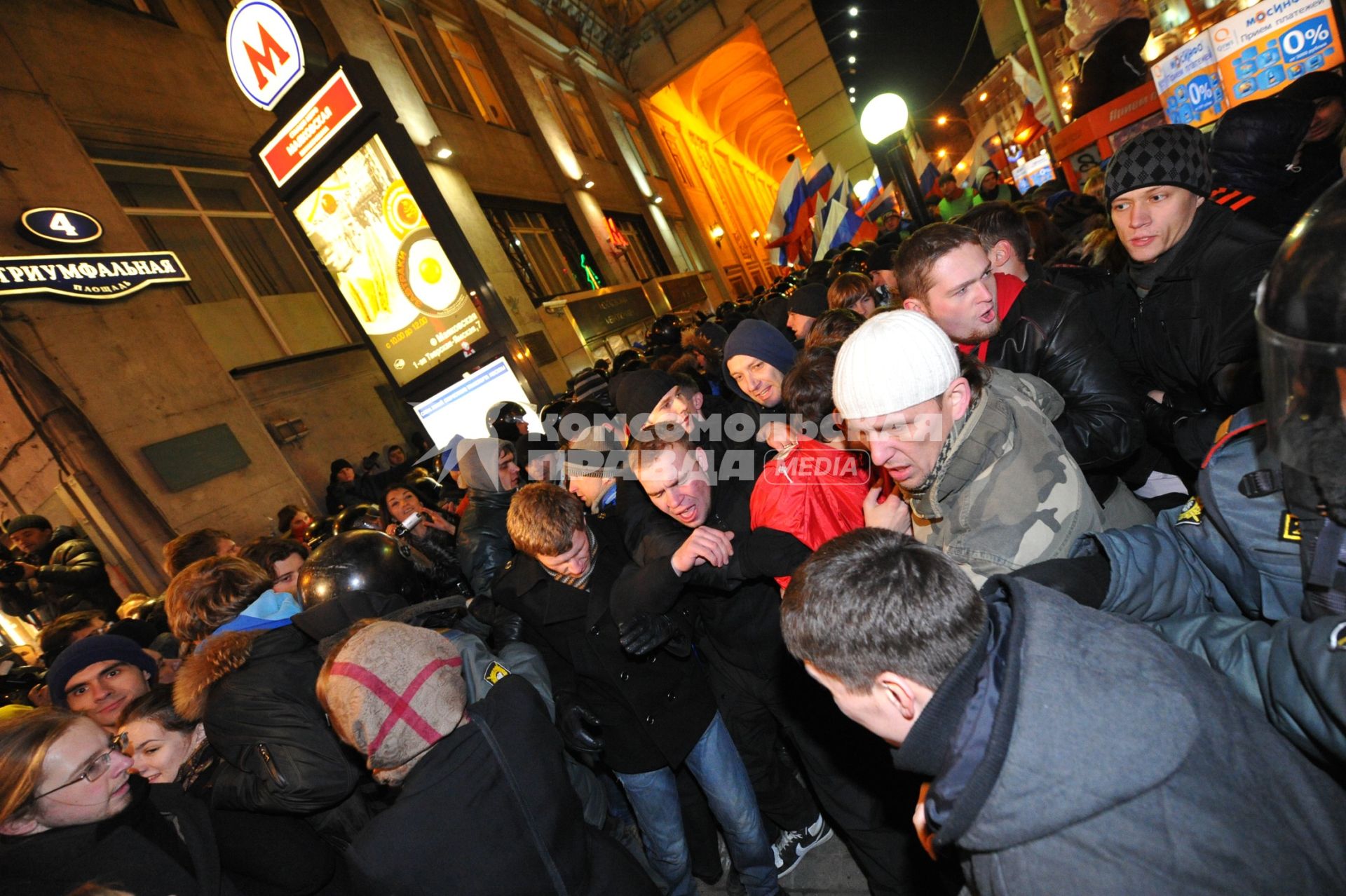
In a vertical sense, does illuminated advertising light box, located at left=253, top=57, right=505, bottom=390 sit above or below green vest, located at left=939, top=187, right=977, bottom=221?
above

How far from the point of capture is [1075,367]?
2297 millimetres

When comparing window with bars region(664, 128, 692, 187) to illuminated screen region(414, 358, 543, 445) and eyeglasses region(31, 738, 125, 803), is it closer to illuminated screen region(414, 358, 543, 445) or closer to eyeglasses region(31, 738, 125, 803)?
illuminated screen region(414, 358, 543, 445)

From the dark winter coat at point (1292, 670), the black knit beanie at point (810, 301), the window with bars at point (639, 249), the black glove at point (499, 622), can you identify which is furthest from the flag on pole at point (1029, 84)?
the black glove at point (499, 622)

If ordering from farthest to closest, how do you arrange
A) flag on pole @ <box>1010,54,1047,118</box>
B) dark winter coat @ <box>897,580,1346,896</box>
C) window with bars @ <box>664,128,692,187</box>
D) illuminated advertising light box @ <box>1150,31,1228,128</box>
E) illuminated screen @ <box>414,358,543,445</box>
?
window with bars @ <box>664,128,692,187</box> < flag on pole @ <box>1010,54,1047,118</box> < illuminated screen @ <box>414,358,543,445</box> < illuminated advertising light box @ <box>1150,31,1228,128</box> < dark winter coat @ <box>897,580,1346,896</box>

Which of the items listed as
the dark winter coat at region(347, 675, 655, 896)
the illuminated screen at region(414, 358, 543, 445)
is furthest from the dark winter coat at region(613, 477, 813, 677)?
the illuminated screen at region(414, 358, 543, 445)

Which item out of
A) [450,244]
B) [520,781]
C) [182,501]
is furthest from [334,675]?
[182,501]

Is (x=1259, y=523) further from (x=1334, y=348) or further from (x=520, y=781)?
(x=520, y=781)

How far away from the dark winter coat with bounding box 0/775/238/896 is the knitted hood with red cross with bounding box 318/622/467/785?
1030 millimetres

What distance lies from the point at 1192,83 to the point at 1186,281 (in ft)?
A: 19.9

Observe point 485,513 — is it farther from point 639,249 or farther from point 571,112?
point 571,112

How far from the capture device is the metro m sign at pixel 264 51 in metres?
7.14

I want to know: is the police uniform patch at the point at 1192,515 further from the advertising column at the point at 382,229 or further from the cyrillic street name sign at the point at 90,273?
the cyrillic street name sign at the point at 90,273

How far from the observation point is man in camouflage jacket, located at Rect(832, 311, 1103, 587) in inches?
60.2

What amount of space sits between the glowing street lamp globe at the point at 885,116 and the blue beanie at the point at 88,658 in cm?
690
